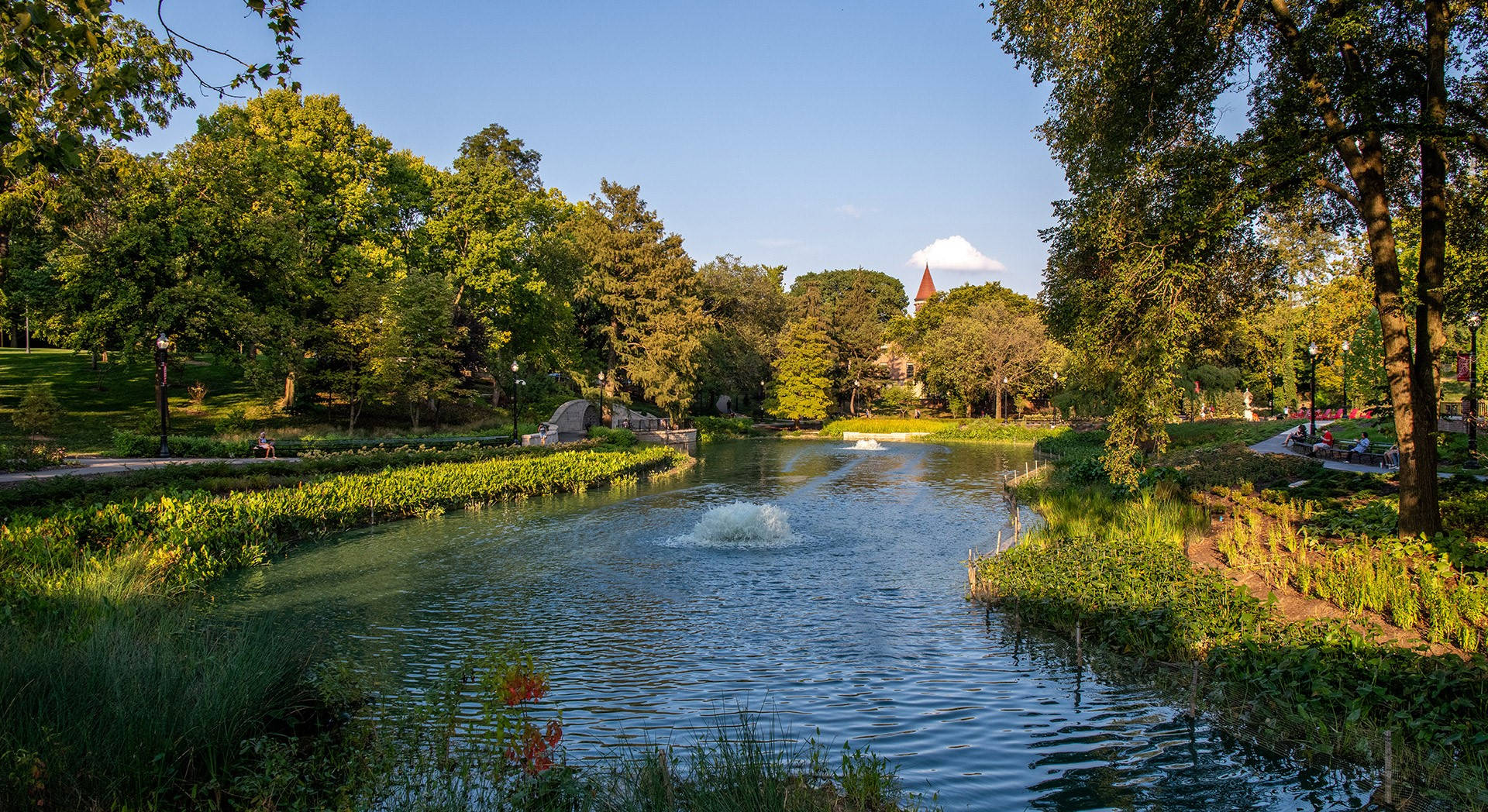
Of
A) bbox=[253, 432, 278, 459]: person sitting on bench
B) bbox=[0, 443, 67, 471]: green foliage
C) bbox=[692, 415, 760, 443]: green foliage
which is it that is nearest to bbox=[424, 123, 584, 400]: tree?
bbox=[692, 415, 760, 443]: green foliage

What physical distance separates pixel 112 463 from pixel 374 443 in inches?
362

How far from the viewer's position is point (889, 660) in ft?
32.2

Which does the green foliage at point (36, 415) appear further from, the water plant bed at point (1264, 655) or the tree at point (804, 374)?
the tree at point (804, 374)

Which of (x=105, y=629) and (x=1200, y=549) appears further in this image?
(x=1200, y=549)

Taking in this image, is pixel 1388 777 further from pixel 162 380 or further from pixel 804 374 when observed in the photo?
pixel 804 374

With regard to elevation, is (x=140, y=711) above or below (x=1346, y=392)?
below

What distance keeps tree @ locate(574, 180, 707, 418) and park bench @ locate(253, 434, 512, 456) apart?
16766 millimetres

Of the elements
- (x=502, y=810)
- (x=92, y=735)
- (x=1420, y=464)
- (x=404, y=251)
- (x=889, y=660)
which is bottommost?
(x=889, y=660)

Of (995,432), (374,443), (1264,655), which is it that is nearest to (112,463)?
(374,443)

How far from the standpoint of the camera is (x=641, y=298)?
53000 millimetres

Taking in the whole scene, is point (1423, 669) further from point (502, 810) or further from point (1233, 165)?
point (502, 810)

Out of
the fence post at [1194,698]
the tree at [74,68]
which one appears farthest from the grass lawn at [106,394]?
the fence post at [1194,698]

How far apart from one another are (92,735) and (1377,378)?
44.1 m

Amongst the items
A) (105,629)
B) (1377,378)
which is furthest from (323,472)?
(1377,378)
